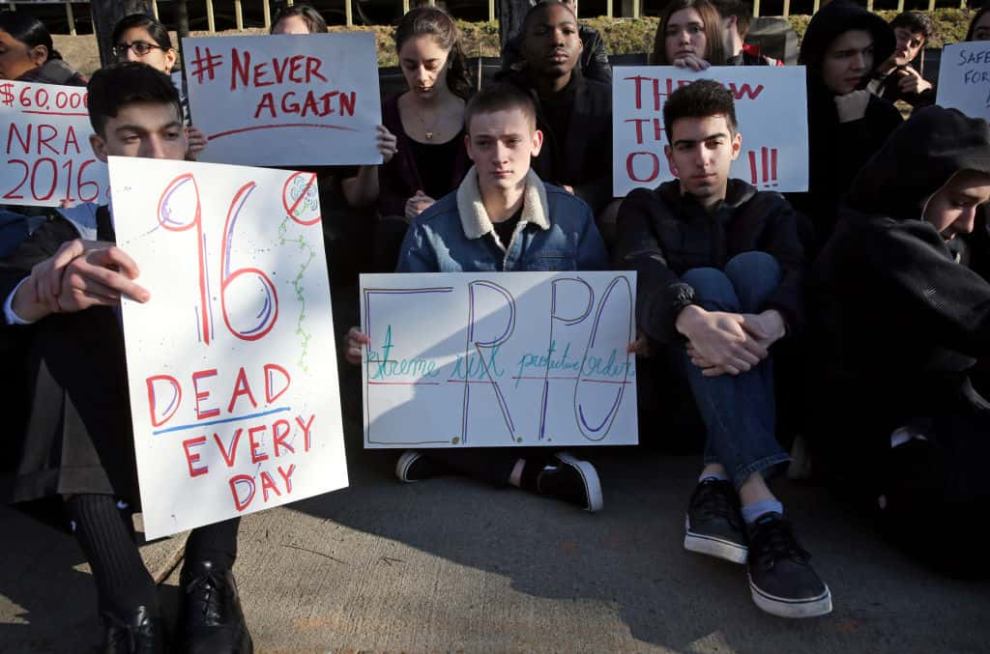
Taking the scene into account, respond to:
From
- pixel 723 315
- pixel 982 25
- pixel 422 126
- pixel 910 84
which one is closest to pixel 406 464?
pixel 723 315

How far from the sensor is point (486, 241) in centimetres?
280

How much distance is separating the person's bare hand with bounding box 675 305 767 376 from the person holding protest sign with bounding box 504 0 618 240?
130cm

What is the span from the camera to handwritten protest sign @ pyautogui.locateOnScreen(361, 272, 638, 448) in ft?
8.47

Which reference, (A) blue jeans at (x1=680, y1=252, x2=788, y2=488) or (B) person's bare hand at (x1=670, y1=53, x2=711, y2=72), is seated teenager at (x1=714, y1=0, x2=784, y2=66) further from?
(A) blue jeans at (x1=680, y1=252, x2=788, y2=488)

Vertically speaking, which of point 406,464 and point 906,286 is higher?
point 906,286

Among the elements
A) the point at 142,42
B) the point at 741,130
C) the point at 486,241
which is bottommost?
the point at 486,241

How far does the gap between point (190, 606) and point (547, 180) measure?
87.7 inches

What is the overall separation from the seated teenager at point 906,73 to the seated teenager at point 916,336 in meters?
2.25

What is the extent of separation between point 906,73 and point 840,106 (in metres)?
1.15

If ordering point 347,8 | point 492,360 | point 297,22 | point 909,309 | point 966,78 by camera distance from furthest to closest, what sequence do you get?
point 347,8, point 297,22, point 966,78, point 492,360, point 909,309

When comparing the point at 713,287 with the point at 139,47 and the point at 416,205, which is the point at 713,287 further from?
the point at 139,47

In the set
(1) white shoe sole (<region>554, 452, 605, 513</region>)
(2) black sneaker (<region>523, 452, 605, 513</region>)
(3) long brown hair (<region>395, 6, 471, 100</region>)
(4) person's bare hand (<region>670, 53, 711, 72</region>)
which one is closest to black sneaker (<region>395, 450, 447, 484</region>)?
(2) black sneaker (<region>523, 452, 605, 513</region>)

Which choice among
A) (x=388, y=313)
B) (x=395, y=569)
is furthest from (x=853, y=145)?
(x=395, y=569)

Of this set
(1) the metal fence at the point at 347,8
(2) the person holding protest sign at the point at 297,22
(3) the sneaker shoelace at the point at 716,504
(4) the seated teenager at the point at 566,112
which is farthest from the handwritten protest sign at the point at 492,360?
(1) the metal fence at the point at 347,8
